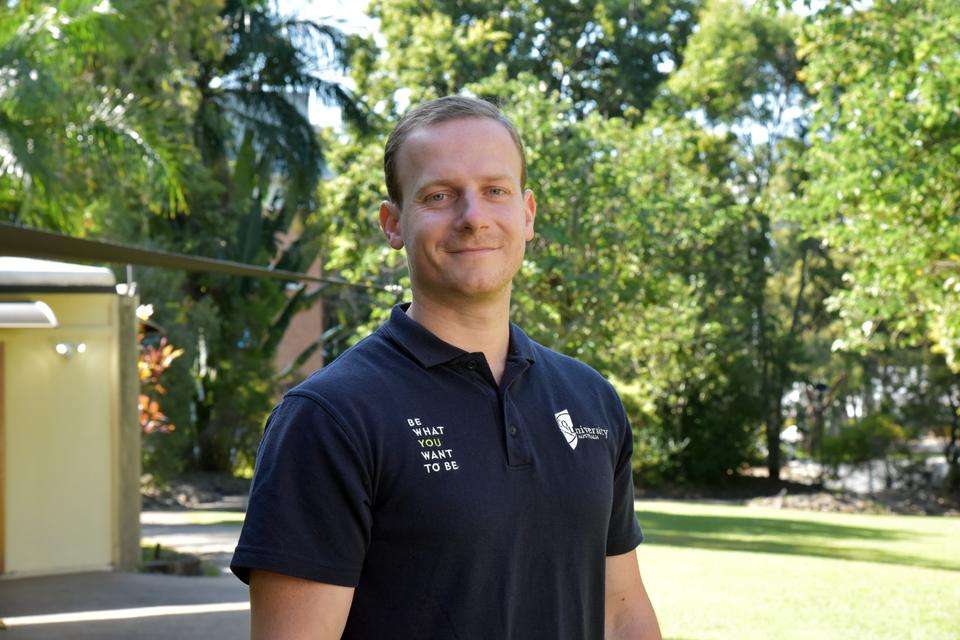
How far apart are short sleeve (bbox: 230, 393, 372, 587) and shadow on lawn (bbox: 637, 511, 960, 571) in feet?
51.7

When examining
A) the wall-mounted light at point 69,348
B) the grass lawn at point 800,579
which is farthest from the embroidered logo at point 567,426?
the wall-mounted light at point 69,348

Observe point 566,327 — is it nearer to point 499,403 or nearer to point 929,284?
point 929,284

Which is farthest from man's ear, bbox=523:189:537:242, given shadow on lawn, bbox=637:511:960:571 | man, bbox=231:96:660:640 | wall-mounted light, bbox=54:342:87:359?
shadow on lawn, bbox=637:511:960:571

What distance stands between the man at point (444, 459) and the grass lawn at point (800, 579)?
28.8ft

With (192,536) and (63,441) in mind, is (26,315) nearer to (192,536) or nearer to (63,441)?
(63,441)

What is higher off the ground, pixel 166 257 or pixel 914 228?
pixel 914 228

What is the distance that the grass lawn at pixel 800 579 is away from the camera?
37.8 ft

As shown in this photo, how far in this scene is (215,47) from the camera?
66.1 ft

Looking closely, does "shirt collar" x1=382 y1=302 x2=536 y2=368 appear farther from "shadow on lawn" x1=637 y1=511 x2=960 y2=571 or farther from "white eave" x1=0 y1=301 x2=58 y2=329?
"shadow on lawn" x1=637 y1=511 x2=960 y2=571

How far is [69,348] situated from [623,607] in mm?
12373

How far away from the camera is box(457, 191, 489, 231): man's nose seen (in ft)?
7.49

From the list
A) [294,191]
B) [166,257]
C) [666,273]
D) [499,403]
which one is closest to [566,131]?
[666,273]

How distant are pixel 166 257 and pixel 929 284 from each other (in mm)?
12304

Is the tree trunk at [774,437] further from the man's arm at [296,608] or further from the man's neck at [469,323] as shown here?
the man's arm at [296,608]
